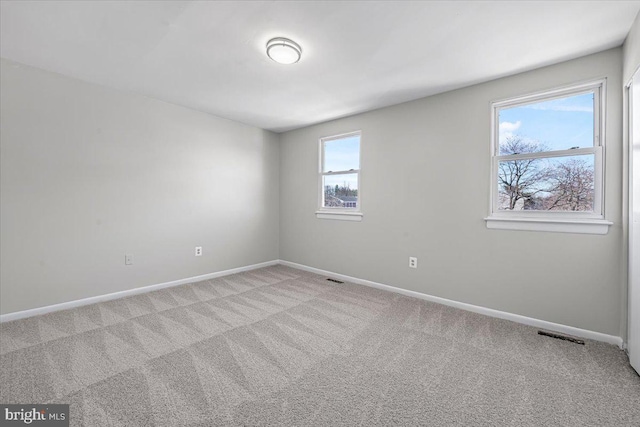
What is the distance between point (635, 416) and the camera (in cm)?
147

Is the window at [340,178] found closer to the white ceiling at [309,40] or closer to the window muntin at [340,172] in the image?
the window muntin at [340,172]

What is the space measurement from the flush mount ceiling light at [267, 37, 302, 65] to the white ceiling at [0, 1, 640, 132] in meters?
0.06

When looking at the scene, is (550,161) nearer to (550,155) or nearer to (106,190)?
(550,155)

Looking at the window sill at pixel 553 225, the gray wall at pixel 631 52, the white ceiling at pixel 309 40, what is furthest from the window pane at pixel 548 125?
the window sill at pixel 553 225

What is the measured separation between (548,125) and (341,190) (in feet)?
8.27

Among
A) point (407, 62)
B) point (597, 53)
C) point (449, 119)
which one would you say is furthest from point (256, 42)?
point (597, 53)

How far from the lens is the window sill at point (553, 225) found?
224 cm

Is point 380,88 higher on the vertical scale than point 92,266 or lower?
higher

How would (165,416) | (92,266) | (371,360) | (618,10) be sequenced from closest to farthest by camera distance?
(165,416) < (618,10) < (371,360) < (92,266)

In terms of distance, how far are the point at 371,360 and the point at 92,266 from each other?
3.12 metres

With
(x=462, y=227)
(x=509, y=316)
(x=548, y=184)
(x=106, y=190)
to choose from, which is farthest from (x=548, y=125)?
(x=106, y=190)

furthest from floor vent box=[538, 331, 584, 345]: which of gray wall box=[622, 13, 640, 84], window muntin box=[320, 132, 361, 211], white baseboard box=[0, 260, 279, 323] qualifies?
white baseboard box=[0, 260, 279, 323]

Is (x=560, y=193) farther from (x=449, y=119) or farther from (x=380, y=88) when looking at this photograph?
(x=380, y=88)

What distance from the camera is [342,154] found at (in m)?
4.20
